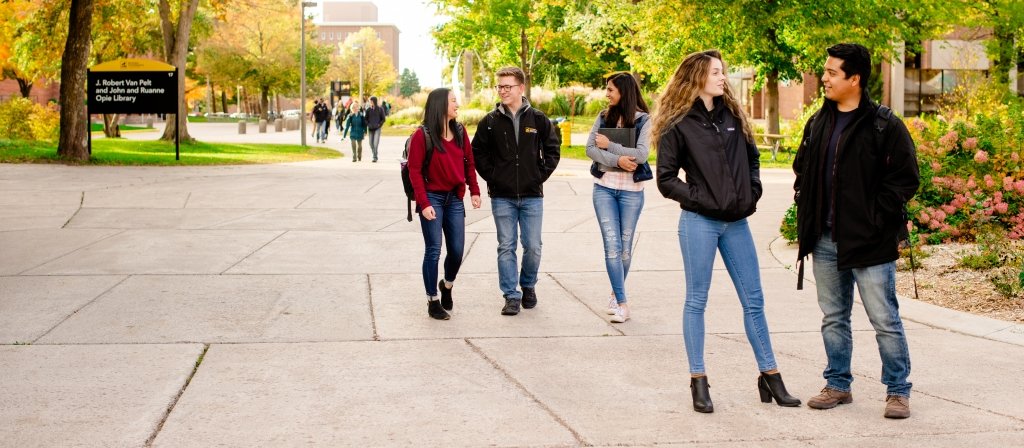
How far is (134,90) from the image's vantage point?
2617 centimetres

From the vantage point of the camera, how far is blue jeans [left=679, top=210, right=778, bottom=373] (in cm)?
554

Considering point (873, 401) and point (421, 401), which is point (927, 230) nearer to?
point (873, 401)

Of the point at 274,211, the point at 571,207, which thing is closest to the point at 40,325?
the point at 274,211

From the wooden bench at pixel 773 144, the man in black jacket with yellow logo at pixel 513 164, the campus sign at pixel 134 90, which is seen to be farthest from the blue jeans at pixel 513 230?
the campus sign at pixel 134 90

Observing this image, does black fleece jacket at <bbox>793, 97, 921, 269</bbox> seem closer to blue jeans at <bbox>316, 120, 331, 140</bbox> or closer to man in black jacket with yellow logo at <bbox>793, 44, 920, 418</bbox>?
man in black jacket with yellow logo at <bbox>793, 44, 920, 418</bbox>

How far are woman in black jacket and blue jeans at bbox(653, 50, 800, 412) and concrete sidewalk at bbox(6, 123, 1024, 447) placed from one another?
1.00 feet

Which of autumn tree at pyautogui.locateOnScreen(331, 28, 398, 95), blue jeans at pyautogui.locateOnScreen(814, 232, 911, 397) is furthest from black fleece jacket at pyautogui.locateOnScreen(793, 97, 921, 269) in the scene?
autumn tree at pyautogui.locateOnScreen(331, 28, 398, 95)

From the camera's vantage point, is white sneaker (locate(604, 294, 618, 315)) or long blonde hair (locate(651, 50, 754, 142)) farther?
white sneaker (locate(604, 294, 618, 315))

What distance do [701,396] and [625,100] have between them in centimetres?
279

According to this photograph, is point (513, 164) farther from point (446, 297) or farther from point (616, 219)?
point (446, 297)

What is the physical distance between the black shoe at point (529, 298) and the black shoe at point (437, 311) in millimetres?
677

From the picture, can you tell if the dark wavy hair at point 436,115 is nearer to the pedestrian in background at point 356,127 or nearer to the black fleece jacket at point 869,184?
the black fleece jacket at point 869,184

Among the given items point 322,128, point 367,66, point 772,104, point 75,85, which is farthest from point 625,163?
point 367,66

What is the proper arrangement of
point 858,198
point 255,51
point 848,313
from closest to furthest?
1. point 858,198
2. point 848,313
3. point 255,51
